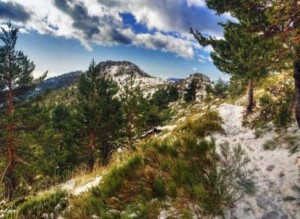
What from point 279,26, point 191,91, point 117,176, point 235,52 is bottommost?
point 117,176

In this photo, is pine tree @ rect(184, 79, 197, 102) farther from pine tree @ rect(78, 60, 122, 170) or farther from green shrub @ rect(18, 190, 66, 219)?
green shrub @ rect(18, 190, 66, 219)

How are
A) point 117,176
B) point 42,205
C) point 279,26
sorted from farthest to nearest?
point 279,26, point 42,205, point 117,176

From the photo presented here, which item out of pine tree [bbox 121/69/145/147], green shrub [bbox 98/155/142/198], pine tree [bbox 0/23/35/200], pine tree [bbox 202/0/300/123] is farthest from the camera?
pine tree [bbox 121/69/145/147]

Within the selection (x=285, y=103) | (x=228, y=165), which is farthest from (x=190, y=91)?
(x=228, y=165)

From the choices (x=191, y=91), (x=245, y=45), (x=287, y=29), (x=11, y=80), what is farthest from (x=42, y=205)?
(x=191, y=91)

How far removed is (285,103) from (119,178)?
7.19 m

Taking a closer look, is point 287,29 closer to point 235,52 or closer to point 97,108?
point 235,52

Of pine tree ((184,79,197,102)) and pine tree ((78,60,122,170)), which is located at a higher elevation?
pine tree ((184,79,197,102))

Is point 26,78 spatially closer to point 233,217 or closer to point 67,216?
point 67,216

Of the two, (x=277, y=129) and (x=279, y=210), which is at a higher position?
(x=277, y=129)

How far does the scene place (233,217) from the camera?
522cm

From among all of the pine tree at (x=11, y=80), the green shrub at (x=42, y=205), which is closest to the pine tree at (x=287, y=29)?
the green shrub at (x=42, y=205)

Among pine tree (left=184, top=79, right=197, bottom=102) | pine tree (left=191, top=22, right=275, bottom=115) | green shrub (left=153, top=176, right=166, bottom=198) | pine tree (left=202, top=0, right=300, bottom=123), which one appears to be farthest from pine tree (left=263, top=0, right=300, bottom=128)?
pine tree (left=184, top=79, right=197, bottom=102)

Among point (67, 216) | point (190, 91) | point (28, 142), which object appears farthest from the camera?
point (190, 91)
